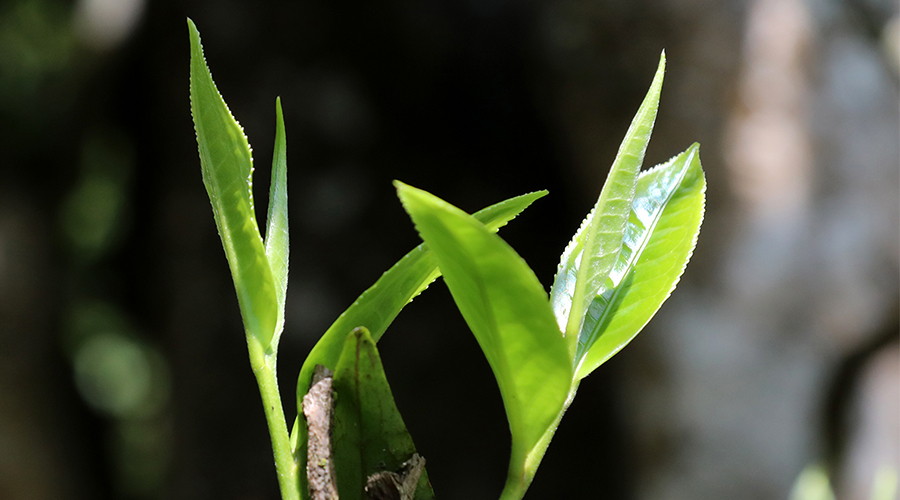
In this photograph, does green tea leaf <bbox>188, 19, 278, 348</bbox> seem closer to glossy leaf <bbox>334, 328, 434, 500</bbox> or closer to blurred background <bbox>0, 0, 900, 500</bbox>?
glossy leaf <bbox>334, 328, 434, 500</bbox>

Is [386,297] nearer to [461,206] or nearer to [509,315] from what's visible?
[509,315]

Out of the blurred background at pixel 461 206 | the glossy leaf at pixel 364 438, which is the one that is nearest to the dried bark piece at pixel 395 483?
the glossy leaf at pixel 364 438

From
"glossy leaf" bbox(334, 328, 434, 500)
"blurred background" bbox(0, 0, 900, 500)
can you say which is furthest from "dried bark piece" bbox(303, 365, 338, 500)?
"blurred background" bbox(0, 0, 900, 500)

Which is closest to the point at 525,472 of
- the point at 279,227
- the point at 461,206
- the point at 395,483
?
the point at 395,483

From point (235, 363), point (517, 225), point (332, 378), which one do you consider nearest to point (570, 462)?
point (517, 225)

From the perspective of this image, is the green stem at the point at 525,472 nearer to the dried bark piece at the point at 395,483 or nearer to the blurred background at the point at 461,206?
the dried bark piece at the point at 395,483

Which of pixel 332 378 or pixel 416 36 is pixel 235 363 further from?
pixel 332 378

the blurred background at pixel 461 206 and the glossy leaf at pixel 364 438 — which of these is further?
the blurred background at pixel 461 206
